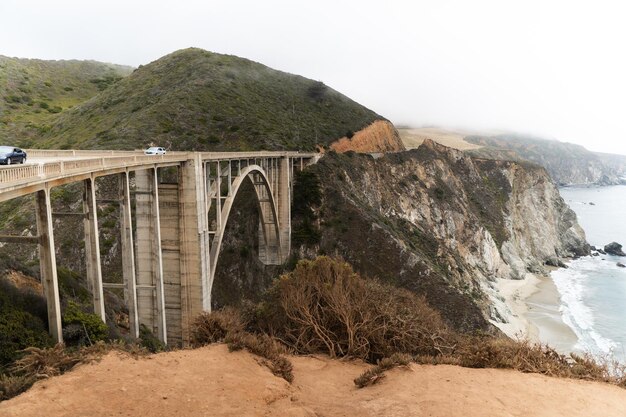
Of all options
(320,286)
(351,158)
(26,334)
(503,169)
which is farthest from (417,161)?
(26,334)

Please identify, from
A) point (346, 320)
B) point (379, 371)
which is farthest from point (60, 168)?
point (346, 320)

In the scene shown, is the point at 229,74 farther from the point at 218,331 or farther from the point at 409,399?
the point at 409,399

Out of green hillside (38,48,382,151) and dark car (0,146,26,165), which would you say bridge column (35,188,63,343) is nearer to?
dark car (0,146,26,165)

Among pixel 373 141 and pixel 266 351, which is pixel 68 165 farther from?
pixel 373 141

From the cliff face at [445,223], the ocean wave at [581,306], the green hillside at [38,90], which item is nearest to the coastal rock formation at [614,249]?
the cliff face at [445,223]

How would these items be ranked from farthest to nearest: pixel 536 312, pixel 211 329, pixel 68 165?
pixel 536 312
pixel 211 329
pixel 68 165

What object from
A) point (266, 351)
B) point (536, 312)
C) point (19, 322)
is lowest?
point (536, 312)
